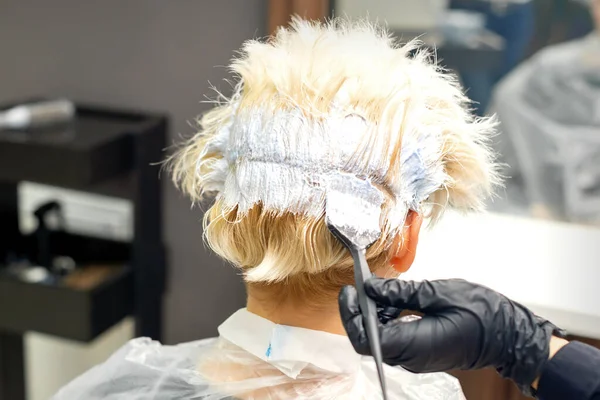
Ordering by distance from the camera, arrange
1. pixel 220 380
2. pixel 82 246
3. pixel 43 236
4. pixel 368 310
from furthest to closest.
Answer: pixel 82 246
pixel 43 236
pixel 220 380
pixel 368 310

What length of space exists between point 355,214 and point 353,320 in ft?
0.44

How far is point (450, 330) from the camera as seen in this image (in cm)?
68

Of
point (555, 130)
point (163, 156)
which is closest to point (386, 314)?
point (555, 130)

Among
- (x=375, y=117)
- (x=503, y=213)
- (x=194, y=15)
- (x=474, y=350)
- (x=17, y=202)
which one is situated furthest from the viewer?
(x=17, y=202)

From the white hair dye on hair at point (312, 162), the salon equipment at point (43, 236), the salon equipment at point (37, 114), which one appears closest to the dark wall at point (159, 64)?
the salon equipment at point (37, 114)

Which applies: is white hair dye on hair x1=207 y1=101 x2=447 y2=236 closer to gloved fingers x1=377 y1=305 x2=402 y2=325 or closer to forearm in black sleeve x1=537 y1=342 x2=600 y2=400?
gloved fingers x1=377 y1=305 x2=402 y2=325

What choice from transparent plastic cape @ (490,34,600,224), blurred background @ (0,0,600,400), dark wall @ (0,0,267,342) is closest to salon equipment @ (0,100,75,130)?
blurred background @ (0,0,600,400)

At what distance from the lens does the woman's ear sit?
831 mm

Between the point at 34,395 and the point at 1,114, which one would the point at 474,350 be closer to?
the point at 1,114

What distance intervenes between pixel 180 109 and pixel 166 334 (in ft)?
2.30

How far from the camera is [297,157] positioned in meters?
0.79

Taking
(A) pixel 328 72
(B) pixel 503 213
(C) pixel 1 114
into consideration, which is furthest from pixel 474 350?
(C) pixel 1 114

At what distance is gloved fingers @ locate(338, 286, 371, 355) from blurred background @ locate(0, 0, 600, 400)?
512mm

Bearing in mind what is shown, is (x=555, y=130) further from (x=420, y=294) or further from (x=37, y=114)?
(x=37, y=114)
